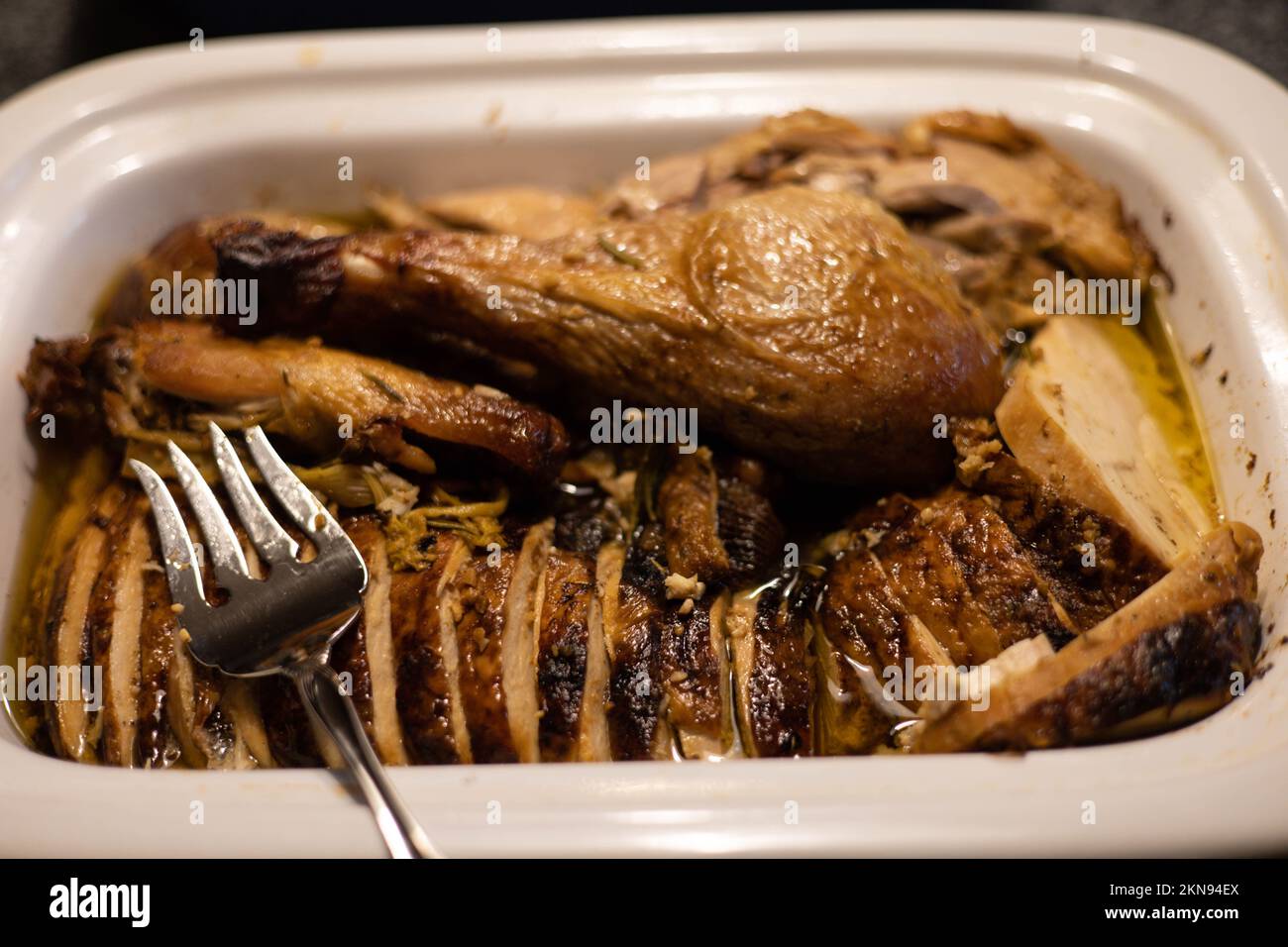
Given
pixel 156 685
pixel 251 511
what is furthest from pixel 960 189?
pixel 156 685

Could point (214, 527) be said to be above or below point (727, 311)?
below

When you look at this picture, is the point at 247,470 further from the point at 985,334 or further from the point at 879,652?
the point at 985,334

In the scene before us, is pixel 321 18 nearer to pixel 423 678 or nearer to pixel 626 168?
pixel 626 168

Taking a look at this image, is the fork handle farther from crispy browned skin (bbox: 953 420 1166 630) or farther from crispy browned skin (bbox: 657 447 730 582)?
crispy browned skin (bbox: 953 420 1166 630)

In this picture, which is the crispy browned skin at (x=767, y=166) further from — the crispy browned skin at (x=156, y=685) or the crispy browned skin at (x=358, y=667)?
the crispy browned skin at (x=156, y=685)

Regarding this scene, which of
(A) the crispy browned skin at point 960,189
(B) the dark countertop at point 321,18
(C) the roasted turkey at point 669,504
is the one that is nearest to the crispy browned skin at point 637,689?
(C) the roasted turkey at point 669,504

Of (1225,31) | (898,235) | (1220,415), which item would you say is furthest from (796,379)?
(1225,31)

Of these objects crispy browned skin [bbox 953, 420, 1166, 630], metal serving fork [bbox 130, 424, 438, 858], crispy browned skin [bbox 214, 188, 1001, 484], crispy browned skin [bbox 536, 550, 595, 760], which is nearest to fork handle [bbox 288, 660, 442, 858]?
metal serving fork [bbox 130, 424, 438, 858]
